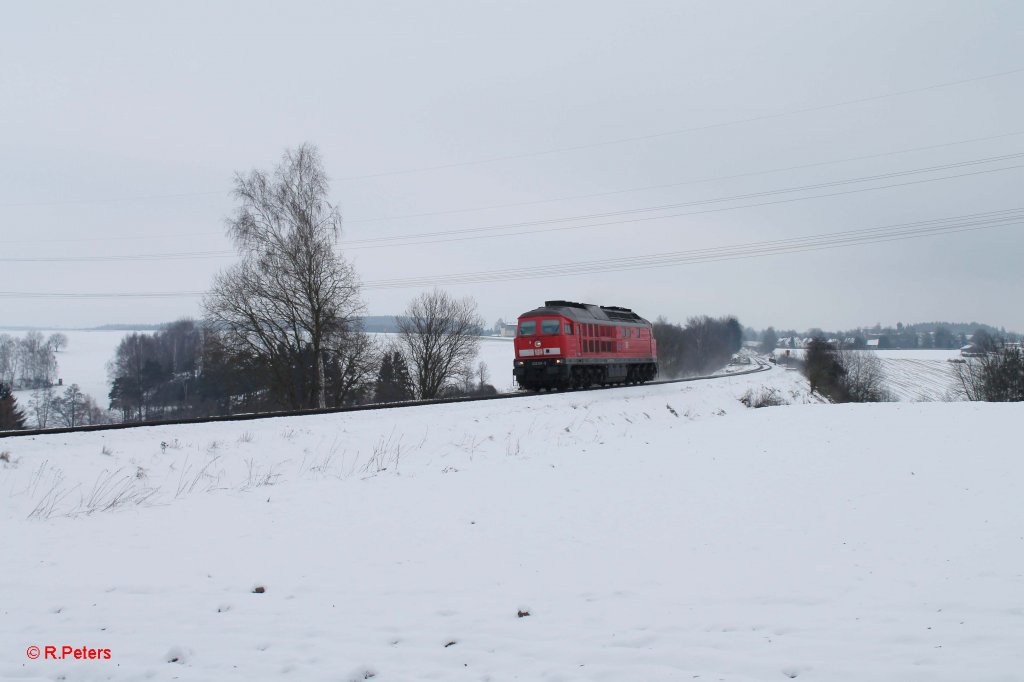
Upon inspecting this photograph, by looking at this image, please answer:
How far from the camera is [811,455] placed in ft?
44.4

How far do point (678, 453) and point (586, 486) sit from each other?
162 inches

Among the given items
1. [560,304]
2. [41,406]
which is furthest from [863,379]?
[41,406]

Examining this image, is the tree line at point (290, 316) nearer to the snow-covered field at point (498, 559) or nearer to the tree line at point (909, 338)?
the snow-covered field at point (498, 559)

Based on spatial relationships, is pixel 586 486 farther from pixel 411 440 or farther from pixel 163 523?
pixel 163 523

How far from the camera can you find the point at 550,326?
80.5ft

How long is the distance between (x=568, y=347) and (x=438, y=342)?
25003 mm

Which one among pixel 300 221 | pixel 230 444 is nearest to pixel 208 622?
pixel 230 444

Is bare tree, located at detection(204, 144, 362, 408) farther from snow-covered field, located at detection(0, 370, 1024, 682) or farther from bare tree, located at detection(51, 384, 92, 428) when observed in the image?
bare tree, located at detection(51, 384, 92, 428)

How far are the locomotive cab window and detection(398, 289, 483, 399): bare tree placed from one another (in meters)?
Result: 21.6

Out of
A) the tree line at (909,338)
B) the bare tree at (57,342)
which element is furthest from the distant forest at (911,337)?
the bare tree at (57,342)

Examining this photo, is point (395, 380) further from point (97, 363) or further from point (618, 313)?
point (97, 363)

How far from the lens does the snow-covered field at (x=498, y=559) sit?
4703 mm

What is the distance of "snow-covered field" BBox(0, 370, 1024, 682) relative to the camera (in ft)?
15.4

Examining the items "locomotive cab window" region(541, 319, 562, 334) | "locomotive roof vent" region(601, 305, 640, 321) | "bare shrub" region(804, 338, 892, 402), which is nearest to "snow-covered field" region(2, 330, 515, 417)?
"locomotive roof vent" region(601, 305, 640, 321)
